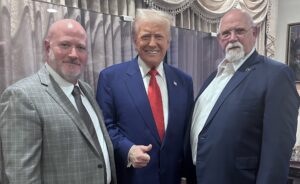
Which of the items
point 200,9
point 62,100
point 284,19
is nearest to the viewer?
point 62,100

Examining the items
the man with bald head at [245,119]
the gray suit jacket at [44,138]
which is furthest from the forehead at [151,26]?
the gray suit jacket at [44,138]

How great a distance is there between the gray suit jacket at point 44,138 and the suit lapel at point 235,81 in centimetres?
57

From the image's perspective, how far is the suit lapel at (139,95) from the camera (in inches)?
57.8

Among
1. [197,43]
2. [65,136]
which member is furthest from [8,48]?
[197,43]

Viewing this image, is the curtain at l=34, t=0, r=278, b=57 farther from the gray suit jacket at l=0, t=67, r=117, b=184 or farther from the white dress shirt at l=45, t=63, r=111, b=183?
the gray suit jacket at l=0, t=67, r=117, b=184

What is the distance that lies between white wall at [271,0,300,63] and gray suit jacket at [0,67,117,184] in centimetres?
304

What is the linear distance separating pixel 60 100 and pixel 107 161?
1.21 feet

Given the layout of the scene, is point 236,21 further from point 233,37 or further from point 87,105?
point 87,105

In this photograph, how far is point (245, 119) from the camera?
133 cm

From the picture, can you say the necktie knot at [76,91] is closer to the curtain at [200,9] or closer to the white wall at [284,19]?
the curtain at [200,9]

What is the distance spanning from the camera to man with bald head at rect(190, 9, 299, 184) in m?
1.25

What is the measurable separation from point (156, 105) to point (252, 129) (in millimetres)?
479

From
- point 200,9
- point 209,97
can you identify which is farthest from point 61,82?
point 200,9

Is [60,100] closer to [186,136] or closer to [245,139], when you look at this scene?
[186,136]
